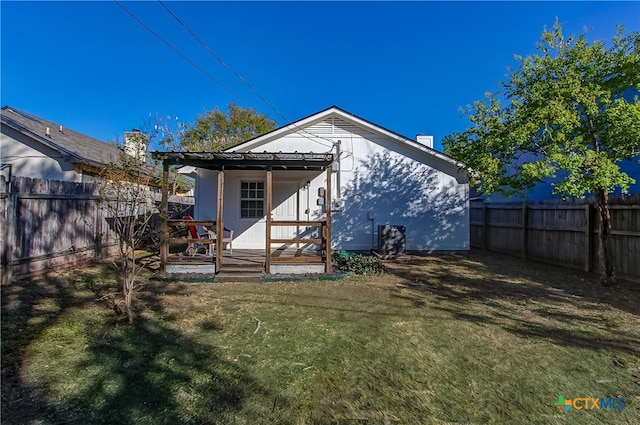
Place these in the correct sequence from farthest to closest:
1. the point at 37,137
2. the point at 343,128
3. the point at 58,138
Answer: the point at 58,138, the point at 37,137, the point at 343,128

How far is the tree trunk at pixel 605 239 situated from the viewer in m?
6.27

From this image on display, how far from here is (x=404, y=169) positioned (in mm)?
10680

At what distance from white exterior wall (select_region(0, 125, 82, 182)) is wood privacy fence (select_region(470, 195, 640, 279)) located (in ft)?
52.2

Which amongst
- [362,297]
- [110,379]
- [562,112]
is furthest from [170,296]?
[562,112]

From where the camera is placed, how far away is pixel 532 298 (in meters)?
5.57

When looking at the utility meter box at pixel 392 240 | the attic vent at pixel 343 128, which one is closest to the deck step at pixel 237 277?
the utility meter box at pixel 392 240

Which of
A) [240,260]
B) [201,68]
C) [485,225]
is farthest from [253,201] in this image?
[485,225]

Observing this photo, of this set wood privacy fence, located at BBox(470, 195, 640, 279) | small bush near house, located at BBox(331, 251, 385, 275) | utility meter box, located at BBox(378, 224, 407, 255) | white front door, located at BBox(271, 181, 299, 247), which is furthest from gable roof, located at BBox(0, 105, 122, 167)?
wood privacy fence, located at BBox(470, 195, 640, 279)

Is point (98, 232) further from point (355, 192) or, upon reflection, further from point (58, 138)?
point (58, 138)

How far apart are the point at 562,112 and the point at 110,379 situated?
7.86 metres

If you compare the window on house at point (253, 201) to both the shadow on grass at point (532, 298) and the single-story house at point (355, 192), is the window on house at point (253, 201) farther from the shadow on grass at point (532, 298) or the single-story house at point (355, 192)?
the shadow on grass at point (532, 298)

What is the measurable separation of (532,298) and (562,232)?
3.64 m

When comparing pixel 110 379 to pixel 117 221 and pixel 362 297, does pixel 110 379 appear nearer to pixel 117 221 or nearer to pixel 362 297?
pixel 117 221

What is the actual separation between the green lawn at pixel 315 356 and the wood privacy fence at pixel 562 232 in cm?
117
